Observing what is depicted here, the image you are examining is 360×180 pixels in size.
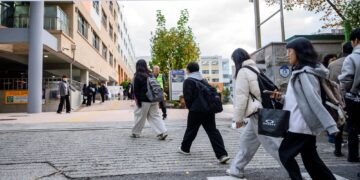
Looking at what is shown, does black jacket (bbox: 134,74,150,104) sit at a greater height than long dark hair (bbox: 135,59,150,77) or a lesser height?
lesser

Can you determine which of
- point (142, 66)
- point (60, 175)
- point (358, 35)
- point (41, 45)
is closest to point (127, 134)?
point (142, 66)

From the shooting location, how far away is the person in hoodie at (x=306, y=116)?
2895 mm

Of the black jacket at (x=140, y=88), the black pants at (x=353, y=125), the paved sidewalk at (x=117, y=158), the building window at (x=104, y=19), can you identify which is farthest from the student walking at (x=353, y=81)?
the building window at (x=104, y=19)

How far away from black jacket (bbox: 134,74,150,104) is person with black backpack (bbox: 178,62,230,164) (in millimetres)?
1566

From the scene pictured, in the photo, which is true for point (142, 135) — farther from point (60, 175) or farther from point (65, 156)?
point (60, 175)

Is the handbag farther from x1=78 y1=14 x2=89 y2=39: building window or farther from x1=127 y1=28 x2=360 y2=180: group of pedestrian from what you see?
x1=78 y1=14 x2=89 y2=39: building window

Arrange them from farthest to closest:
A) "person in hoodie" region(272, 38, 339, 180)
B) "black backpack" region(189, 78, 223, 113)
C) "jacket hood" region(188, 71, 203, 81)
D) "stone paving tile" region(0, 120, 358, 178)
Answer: "jacket hood" region(188, 71, 203, 81) < "black backpack" region(189, 78, 223, 113) < "stone paving tile" region(0, 120, 358, 178) < "person in hoodie" region(272, 38, 339, 180)

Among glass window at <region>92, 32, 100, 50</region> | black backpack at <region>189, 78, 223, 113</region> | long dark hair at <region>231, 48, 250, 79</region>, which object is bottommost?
black backpack at <region>189, 78, 223, 113</region>

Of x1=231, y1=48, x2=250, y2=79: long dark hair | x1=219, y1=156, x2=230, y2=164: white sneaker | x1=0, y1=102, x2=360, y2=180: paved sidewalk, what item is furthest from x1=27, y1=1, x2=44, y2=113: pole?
x1=231, y1=48, x2=250, y2=79: long dark hair

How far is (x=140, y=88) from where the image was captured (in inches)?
257

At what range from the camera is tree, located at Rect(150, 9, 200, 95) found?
98.9 feet

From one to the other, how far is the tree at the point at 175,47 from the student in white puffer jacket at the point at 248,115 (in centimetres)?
2609

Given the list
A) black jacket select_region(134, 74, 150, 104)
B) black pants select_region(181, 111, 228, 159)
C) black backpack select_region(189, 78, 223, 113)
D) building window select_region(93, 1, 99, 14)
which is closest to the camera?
black pants select_region(181, 111, 228, 159)

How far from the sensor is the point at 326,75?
3020mm
